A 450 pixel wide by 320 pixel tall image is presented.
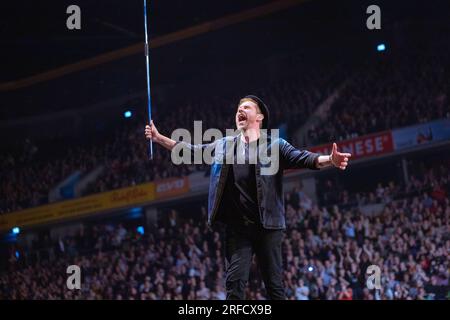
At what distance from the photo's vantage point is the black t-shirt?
384cm

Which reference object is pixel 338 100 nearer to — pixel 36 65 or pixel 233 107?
pixel 233 107

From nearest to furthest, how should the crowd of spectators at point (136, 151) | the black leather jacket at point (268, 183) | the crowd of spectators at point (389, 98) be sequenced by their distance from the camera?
the black leather jacket at point (268, 183) < the crowd of spectators at point (389, 98) < the crowd of spectators at point (136, 151)

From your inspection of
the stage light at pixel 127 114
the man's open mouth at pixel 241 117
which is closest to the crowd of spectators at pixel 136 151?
the stage light at pixel 127 114

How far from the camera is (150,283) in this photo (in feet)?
44.4

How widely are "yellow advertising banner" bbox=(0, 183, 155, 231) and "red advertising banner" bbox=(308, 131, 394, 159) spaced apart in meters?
5.15

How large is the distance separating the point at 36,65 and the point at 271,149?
1604 cm

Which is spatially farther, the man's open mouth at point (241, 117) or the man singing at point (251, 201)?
the man's open mouth at point (241, 117)

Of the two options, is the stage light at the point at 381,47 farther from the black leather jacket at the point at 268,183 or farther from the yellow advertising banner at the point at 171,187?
the black leather jacket at the point at 268,183

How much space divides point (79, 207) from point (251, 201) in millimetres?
14322

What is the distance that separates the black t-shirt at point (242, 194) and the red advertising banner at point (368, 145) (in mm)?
10515

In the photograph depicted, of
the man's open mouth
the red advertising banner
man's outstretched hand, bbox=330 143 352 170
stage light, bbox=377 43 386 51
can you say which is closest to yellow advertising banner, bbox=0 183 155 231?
the red advertising banner

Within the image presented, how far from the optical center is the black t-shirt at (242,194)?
3844 mm

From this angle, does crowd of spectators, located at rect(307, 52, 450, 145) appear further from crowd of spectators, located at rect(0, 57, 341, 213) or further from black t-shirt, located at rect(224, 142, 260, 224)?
black t-shirt, located at rect(224, 142, 260, 224)

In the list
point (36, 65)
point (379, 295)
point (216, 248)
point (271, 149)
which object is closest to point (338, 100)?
point (216, 248)
